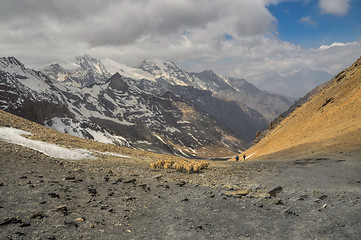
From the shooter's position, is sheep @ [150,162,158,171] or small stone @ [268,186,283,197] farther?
sheep @ [150,162,158,171]

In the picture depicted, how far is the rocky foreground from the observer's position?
360 inches

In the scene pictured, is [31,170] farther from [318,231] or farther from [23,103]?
[23,103]

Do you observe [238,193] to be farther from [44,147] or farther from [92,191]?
[44,147]

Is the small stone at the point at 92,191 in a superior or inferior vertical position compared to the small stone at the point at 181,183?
superior

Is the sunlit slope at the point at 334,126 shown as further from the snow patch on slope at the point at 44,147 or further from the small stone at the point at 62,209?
the small stone at the point at 62,209

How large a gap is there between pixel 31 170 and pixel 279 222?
43.8 ft

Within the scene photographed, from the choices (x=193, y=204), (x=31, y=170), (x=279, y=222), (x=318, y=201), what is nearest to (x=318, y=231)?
(x=279, y=222)

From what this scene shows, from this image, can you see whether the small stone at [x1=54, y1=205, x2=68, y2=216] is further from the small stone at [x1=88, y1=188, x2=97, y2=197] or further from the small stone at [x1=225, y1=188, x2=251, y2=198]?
the small stone at [x1=225, y1=188, x2=251, y2=198]

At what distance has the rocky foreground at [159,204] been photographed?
9141mm

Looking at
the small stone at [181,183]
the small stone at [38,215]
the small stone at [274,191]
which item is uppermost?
the small stone at [274,191]

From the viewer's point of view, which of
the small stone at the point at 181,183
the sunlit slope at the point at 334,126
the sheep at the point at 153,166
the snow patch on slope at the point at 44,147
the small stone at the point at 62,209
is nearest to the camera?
the small stone at the point at 62,209

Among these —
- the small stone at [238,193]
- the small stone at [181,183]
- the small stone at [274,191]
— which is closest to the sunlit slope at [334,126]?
the small stone at [274,191]

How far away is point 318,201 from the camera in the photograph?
1205 cm

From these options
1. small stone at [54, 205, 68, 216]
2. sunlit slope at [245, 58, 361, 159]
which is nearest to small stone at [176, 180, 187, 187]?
small stone at [54, 205, 68, 216]
